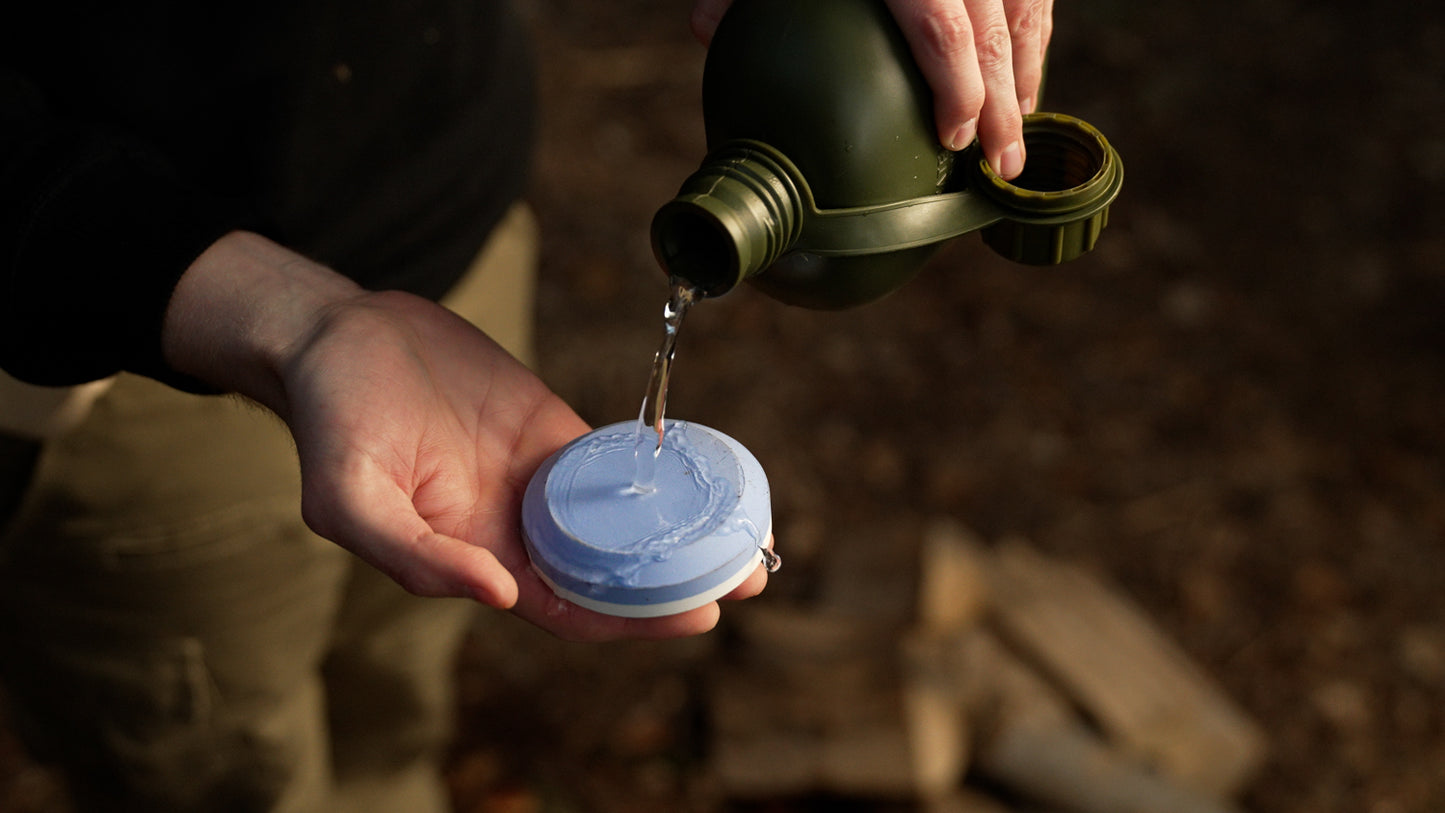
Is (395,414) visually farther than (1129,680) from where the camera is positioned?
No

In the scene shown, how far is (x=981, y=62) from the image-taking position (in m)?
1.46

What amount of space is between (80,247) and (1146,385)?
3125 millimetres

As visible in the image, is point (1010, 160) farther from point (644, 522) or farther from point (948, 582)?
point (948, 582)

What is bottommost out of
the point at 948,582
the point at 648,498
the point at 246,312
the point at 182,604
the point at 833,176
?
the point at 948,582

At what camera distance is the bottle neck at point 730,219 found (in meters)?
1.32

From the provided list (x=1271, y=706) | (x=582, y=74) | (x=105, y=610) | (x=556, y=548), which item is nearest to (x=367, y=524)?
(x=556, y=548)

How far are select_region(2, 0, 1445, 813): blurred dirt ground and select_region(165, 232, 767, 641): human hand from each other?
1.51m

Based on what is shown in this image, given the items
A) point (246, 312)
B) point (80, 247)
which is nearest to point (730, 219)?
point (246, 312)

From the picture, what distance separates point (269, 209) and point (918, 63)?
96cm

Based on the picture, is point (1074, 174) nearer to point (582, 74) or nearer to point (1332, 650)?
point (1332, 650)

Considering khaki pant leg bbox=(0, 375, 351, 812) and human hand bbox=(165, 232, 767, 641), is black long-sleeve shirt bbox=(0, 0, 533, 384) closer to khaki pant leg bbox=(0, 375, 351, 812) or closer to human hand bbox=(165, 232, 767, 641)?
human hand bbox=(165, 232, 767, 641)

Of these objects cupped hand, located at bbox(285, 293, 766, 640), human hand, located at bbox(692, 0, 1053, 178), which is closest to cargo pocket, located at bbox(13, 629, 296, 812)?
cupped hand, located at bbox(285, 293, 766, 640)

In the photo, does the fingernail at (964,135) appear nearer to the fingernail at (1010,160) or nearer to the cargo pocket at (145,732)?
the fingernail at (1010,160)

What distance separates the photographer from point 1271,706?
3135 millimetres
